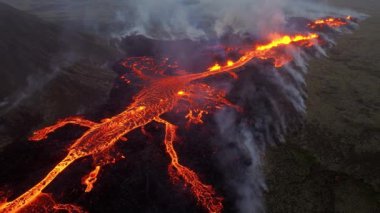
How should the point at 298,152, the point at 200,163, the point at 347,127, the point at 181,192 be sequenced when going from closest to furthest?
1. the point at 181,192
2. the point at 200,163
3. the point at 298,152
4. the point at 347,127

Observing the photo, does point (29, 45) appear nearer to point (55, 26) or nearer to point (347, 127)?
point (55, 26)

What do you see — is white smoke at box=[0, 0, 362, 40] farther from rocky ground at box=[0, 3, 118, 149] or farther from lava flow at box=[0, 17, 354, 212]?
lava flow at box=[0, 17, 354, 212]

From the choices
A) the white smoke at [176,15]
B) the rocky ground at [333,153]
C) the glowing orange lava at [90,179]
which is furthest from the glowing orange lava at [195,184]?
the white smoke at [176,15]

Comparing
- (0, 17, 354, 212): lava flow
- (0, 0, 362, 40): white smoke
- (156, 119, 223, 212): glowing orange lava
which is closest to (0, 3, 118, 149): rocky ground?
(0, 17, 354, 212): lava flow

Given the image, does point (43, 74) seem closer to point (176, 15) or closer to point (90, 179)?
point (90, 179)

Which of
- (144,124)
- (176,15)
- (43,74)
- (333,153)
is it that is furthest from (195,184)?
(176,15)

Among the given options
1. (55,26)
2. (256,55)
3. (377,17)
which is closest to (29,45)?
(55,26)

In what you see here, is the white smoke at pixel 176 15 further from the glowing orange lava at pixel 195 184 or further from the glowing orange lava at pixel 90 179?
the glowing orange lava at pixel 90 179
